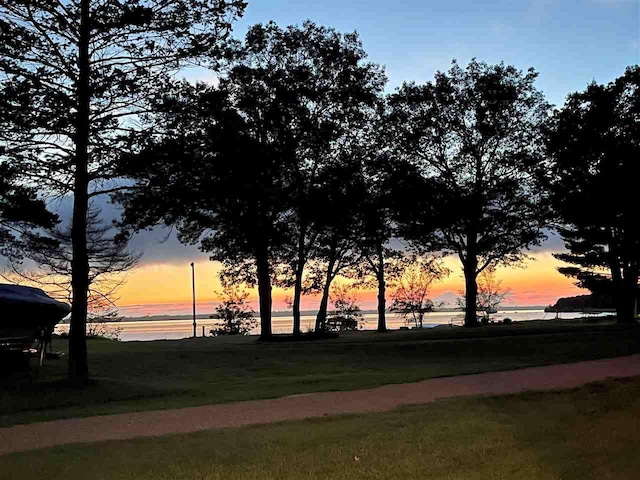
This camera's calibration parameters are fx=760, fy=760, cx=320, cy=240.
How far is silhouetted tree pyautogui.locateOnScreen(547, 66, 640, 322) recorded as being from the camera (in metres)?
34.4

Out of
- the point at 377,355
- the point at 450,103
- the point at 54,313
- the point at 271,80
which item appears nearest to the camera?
the point at 54,313

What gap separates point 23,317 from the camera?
19297mm

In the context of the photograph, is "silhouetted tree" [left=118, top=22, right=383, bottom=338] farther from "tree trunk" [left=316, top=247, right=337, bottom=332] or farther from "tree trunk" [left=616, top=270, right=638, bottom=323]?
"tree trunk" [left=616, top=270, right=638, bottom=323]

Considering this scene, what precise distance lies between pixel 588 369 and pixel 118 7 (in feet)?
45.1

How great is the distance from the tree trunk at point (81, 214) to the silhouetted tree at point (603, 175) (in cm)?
2485

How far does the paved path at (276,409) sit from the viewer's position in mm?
10672

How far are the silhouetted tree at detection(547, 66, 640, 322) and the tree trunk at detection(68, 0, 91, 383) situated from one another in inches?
978

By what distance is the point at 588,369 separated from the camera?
18250mm

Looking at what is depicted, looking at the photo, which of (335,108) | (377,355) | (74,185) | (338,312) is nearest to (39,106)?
(74,185)

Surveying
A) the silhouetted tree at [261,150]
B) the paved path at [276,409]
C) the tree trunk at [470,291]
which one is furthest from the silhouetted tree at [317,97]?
the paved path at [276,409]

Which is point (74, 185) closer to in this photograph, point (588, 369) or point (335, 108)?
point (588, 369)

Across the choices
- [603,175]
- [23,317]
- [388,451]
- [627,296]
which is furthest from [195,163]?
[627,296]

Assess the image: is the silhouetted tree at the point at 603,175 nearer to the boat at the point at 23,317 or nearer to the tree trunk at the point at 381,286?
the tree trunk at the point at 381,286

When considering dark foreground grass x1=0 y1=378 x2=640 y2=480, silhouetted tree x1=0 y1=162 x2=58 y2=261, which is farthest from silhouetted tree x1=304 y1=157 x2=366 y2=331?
dark foreground grass x1=0 y1=378 x2=640 y2=480
